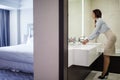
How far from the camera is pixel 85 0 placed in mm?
3771

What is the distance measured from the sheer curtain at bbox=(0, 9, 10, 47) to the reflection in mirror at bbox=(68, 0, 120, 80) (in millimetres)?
3334

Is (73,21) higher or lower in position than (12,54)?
higher

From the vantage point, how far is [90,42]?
3602 millimetres

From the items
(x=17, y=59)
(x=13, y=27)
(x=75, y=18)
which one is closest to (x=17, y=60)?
(x=17, y=59)

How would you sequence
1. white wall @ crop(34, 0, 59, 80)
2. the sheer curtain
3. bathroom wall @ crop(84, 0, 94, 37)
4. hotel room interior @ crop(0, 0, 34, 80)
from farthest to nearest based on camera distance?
1. the sheer curtain
2. hotel room interior @ crop(0, 0, 34, 80)
3. bathroom wall @ crop(84, 0, 94, 37)
4. white wall @ crop(34, 0, 59, 80)

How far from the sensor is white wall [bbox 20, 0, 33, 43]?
17.5 ft

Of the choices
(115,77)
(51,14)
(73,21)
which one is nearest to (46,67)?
(51,14)

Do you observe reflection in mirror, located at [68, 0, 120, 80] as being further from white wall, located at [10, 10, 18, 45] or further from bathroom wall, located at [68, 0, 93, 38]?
white wall, located at [10, 10, 18, 45]

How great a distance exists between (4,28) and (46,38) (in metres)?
4.53

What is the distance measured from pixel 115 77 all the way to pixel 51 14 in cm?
238

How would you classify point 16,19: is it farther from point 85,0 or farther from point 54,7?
point 54,7

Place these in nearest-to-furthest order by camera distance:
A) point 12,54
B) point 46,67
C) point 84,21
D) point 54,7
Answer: point 54,7 → point 46,67 → point 12,54 → point 84,21

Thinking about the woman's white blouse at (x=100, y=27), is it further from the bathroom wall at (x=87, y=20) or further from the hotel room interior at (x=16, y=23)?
the hotel room interior at (x=16, y=23)

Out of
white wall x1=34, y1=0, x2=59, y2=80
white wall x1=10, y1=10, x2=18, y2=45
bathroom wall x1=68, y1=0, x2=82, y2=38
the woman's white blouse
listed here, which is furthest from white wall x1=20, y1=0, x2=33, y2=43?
white wall x1=34, y1=0, x2=59, y2=80
